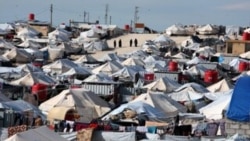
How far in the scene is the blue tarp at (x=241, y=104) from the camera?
17688 millimetres

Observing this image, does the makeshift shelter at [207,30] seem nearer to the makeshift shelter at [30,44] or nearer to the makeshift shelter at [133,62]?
the makeshift shelter at [30,44]

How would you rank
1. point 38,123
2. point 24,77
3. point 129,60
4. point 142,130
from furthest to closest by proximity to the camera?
point 129,60, point 24,77, point 38,123, point 142,130

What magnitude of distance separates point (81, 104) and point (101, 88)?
5148mm

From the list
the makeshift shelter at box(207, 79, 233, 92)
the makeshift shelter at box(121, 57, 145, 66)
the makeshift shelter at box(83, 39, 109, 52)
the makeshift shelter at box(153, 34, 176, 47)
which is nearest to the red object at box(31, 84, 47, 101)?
the makeshift shelter at box(207, 79, 233, 92)

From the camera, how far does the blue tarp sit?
1769 centimetres

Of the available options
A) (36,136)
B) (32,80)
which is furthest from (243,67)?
(36,136)

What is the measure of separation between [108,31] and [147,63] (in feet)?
89.8

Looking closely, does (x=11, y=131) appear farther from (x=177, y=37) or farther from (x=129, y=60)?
(x=177, y=37)

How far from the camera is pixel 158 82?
3441 cm

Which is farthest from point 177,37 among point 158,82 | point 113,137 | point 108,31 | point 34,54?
point 113,137

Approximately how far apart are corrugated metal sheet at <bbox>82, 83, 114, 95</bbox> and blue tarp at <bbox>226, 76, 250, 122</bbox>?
43.5 feet

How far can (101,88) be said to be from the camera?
3188cm

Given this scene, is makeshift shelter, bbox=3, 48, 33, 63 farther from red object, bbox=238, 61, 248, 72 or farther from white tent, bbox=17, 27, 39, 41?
white tent, bbox=17, 27, 39, 41

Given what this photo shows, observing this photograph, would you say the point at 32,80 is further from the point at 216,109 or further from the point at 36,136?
the point at 36,136
